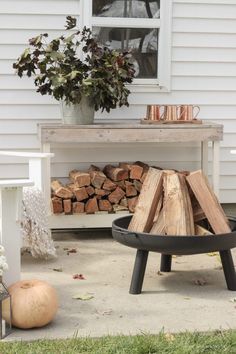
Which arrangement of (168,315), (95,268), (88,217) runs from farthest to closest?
(88,217)
(95,268)
(168,315)

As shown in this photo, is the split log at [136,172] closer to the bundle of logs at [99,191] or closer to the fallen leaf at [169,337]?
the bundle of logs at [99,191]

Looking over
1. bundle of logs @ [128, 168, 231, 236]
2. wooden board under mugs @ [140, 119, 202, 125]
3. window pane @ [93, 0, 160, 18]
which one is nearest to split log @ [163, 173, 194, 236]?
bundle of logs @ [128, 168, 231, 236]

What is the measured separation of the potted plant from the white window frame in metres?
0.37

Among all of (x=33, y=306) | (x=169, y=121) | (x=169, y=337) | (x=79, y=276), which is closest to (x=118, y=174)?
(x=169, y=121)

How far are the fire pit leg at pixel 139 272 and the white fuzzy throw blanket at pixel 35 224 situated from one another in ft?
3.50

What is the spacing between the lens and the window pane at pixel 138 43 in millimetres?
6984

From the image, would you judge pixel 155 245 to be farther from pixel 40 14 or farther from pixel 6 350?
pixel 40 14

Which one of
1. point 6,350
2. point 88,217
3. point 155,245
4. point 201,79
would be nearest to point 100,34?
point 201,79

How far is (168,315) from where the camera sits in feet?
14.5

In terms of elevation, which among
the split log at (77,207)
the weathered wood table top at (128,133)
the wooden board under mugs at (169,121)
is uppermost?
the wooden board under mugs at (169,121)

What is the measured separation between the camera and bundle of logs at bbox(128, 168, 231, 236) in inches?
192

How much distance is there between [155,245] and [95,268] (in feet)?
3.67

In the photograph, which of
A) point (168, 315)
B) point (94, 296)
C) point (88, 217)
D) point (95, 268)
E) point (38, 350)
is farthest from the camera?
point (88, 217)

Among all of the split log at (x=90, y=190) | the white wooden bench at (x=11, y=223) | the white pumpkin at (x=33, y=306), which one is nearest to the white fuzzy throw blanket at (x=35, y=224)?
the split log at (x=90, y=190)
